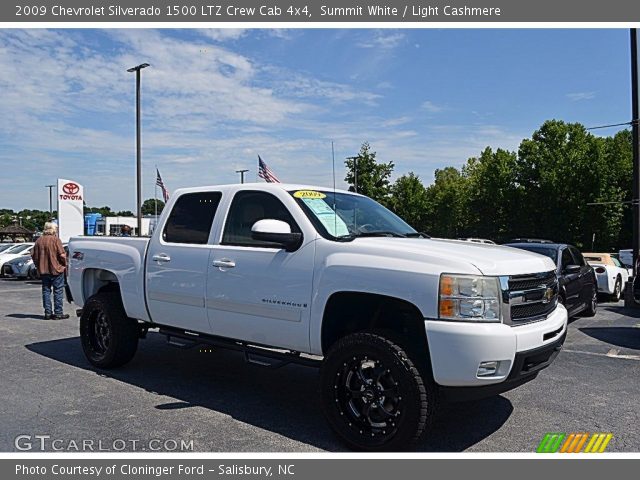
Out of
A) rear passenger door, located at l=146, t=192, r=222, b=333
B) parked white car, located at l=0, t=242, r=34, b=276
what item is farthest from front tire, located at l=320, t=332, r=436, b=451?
parked white car, located at l=0, t=242, r=34, b=276

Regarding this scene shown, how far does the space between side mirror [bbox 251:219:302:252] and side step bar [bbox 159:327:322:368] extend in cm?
94

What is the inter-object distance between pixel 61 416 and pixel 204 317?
1416 mm

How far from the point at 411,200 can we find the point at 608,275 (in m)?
31.6

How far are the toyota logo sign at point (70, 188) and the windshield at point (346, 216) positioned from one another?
19779 millimetres

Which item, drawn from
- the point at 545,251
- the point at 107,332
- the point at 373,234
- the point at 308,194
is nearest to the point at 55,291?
the point at 107,332

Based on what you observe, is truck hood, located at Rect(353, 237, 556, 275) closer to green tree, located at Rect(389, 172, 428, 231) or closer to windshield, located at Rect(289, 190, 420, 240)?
windshield, located at Rect(289, 190, 420, 240)

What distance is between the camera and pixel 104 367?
6.38 meters

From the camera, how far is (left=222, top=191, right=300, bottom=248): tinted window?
16.5 feet

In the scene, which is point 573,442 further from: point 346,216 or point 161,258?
point 161,258

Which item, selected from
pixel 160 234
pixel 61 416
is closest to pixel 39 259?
pixel 160 234

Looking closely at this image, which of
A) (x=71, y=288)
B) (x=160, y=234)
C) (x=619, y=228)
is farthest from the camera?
(x=619, y=228)

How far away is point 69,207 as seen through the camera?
22625mm

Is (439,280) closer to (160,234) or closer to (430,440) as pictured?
(430,440)

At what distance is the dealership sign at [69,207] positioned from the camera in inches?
877
